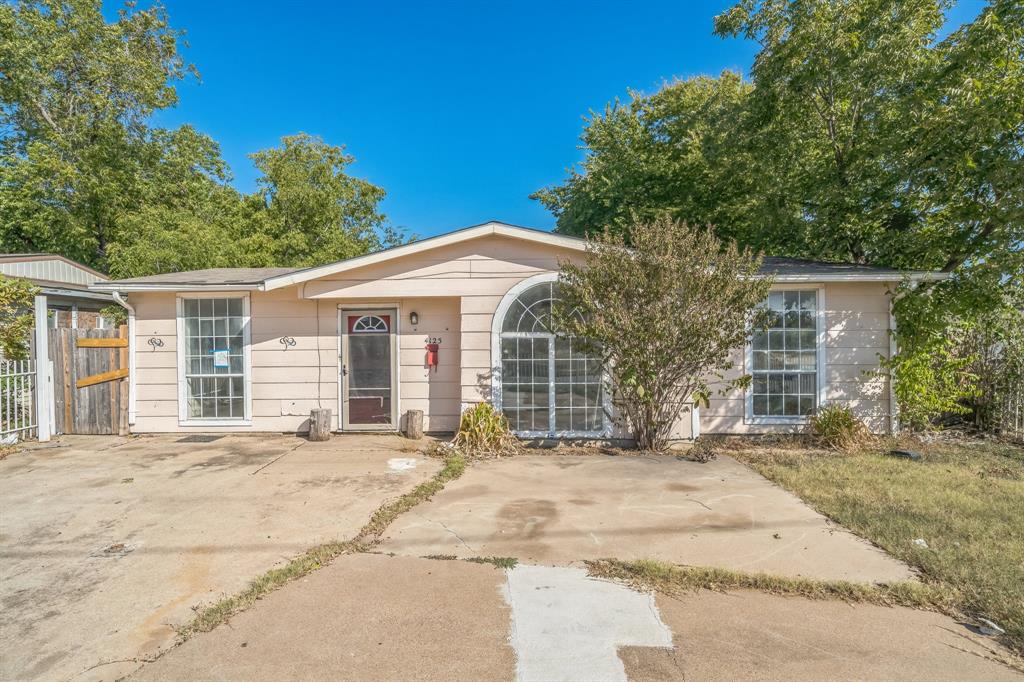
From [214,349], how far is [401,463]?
4231mm

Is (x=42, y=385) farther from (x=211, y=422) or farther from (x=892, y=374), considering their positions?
(x=892, y=374)

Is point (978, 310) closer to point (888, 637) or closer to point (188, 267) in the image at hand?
point (888, 637)

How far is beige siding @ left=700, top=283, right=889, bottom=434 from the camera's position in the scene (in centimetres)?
781

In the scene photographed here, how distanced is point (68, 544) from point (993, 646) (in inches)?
244

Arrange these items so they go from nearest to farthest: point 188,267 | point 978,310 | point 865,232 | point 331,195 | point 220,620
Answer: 1. point 220,620
2. point 978,310
3. point 865,232
4. point 188,267
5. point 331,195

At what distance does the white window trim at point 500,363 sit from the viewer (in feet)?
25.3

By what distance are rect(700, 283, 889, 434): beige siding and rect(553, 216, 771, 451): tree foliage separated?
160cm

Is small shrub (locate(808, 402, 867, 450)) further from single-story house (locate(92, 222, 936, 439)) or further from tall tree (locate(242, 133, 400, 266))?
tall tree (locate(242, 133, 400, 266))

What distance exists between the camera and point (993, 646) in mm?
2705

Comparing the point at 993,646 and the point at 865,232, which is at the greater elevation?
the point at 865,232

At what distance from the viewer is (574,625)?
114 inches

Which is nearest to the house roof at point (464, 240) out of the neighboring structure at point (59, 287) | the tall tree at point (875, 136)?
the tall tree at point (875, 136)

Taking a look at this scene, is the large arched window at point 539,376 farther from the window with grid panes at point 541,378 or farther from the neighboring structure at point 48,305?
the neighboring structure at point 48,305

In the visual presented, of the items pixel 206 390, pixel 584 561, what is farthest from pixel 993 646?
pixel 206 390
